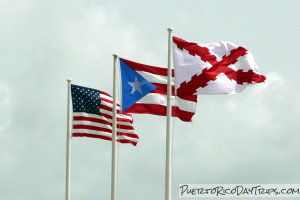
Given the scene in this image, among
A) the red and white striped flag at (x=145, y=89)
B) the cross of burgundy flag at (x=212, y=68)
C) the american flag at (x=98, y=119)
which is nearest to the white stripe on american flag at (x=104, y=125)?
the american flag at (x=98, y=119)

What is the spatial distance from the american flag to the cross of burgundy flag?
5587 mm

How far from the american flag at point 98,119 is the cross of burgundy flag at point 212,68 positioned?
5587 millimetres

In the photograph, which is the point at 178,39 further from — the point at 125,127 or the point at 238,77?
the point at 125,127

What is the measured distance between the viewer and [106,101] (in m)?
40.0

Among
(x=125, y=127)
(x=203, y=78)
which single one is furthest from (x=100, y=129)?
(x=203, y=78)

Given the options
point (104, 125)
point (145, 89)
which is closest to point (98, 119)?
point (104, 125)

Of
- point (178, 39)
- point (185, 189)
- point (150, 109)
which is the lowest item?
point (185, 189)

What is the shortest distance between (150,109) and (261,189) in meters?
6.68

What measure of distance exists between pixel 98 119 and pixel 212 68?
671 cm

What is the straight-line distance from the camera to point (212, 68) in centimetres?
3506

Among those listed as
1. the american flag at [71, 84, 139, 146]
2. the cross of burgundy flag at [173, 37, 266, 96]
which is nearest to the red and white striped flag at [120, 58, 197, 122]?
the cross of burgundy flag at [173, 37, 266, 96]

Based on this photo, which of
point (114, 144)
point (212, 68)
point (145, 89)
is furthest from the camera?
point (114, 144)

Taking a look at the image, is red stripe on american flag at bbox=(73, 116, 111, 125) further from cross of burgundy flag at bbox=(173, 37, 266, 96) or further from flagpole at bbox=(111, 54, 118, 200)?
cross of burgundy flag at bbox=(173, 37, 266, 96)

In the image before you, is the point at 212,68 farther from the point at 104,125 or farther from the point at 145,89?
the point at 104,125
